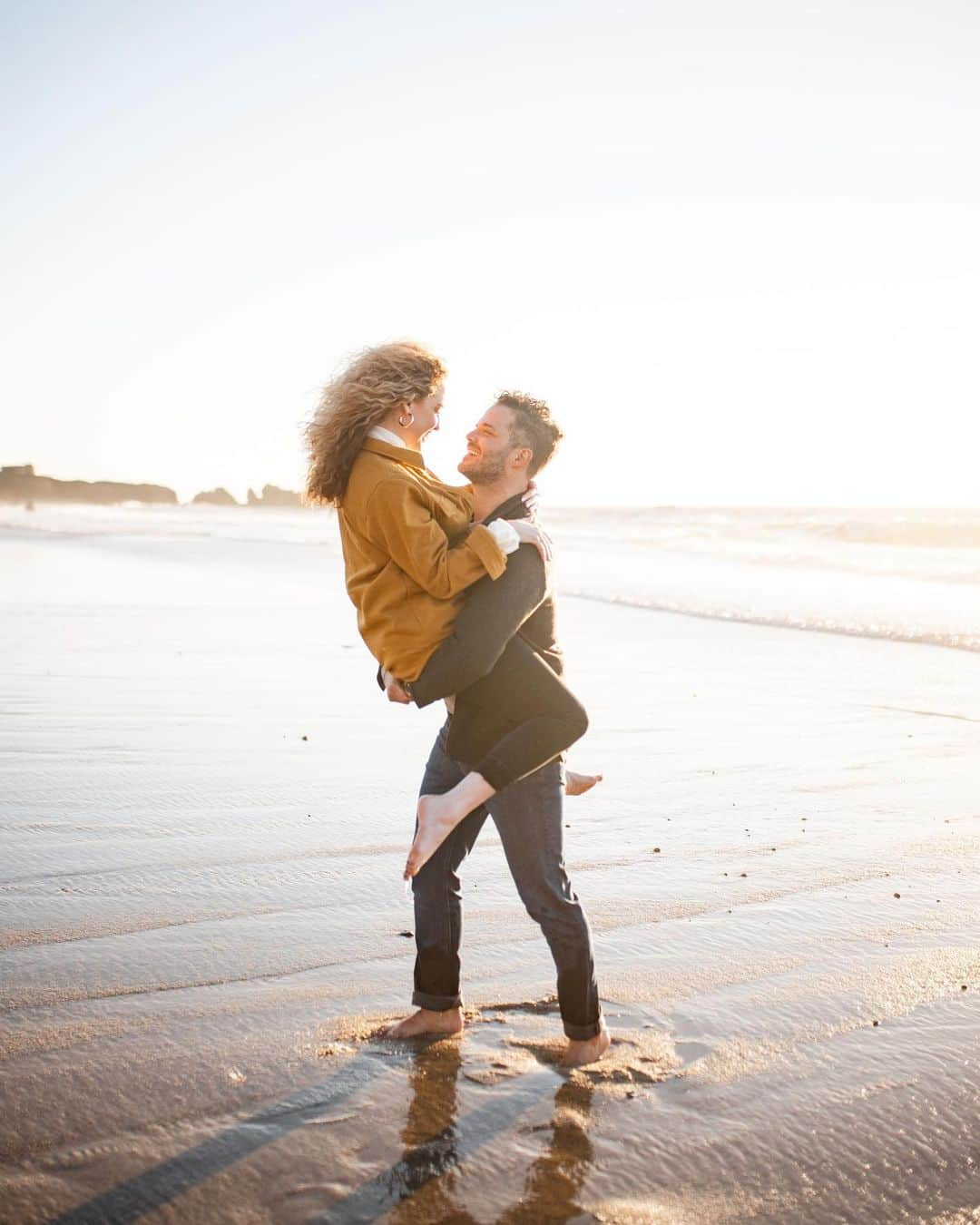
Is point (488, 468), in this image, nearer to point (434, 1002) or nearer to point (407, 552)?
point (407, 552)

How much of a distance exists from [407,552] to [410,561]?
1.1 inches

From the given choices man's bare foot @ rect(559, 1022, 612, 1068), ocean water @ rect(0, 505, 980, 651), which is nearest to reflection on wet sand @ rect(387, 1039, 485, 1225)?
man's bare foot @ rect(559, 1022, 612, 1068)

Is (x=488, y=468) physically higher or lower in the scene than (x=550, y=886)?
higher

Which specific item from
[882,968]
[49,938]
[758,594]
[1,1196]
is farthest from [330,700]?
[758,594]

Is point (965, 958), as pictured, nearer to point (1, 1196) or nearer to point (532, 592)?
point (532, 592)

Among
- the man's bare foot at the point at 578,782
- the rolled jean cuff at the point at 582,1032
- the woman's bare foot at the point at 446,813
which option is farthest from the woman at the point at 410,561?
the rolled jean cuff at the point at 582,1032

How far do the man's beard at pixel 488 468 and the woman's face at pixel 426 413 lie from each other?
179 mm

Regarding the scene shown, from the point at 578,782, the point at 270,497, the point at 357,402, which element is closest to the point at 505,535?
the point at 357,402

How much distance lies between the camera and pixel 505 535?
331cm

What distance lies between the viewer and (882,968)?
418 centimetres

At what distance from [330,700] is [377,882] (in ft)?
13.3

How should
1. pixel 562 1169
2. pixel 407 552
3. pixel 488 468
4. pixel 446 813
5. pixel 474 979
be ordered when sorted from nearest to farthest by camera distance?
pixel 562 1169, pixel 407 552, pixel 446 813, pixel 488 468, pixel 474 979

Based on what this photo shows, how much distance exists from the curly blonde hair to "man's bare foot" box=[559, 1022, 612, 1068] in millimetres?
1768

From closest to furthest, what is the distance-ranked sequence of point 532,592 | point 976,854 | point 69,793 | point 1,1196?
point 1,1196 < point 532,592 < point 976,854 < point 69,793
